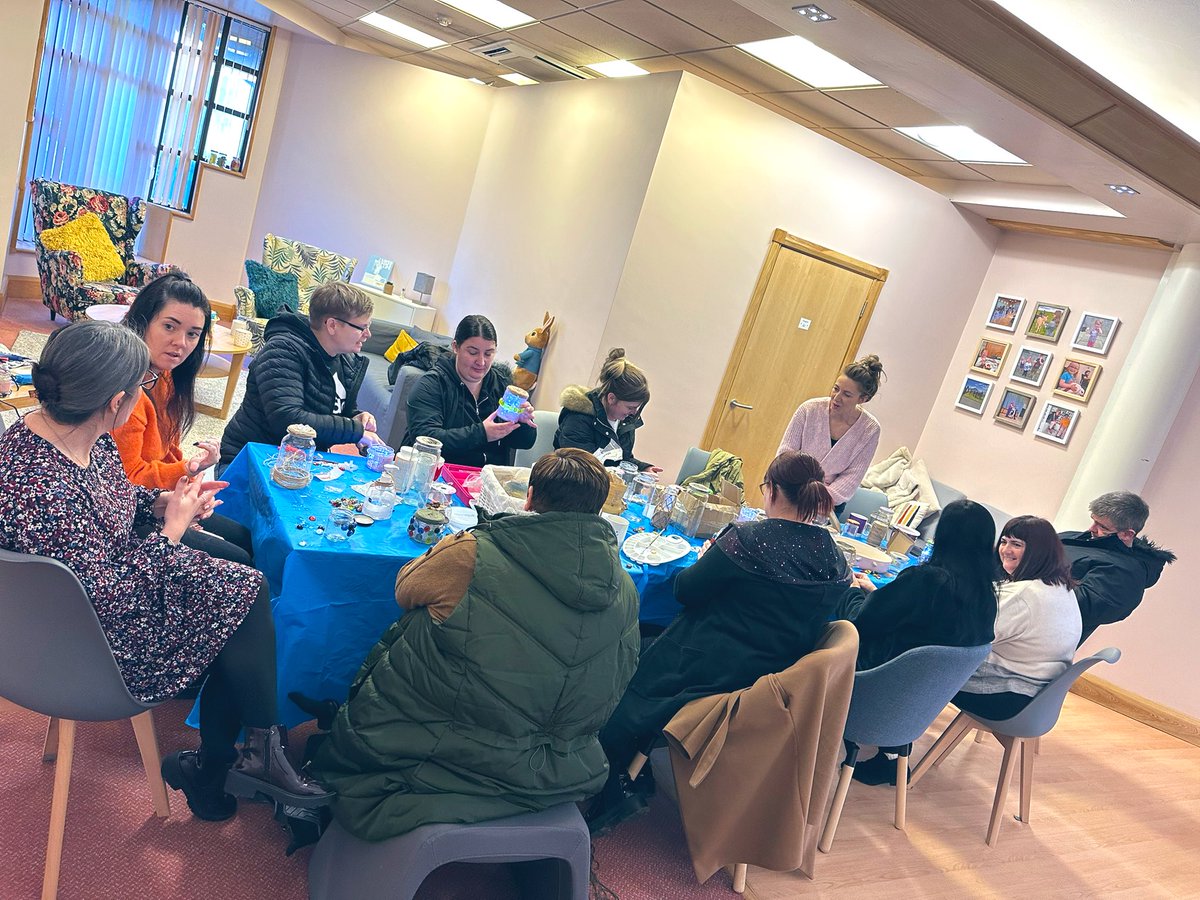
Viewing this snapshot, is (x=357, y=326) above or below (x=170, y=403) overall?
above

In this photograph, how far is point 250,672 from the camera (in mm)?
1883

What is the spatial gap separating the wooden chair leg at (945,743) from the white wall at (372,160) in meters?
6.44

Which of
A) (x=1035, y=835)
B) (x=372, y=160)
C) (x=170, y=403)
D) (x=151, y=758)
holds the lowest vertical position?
(x=1035, y=835)

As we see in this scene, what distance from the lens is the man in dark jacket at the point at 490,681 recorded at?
171 centimetres

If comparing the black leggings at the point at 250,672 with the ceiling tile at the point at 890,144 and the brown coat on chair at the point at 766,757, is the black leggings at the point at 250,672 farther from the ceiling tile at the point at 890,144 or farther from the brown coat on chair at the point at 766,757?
the ceiling tile at the point at 890,144

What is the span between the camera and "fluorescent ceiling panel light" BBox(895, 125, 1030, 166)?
4871 mm

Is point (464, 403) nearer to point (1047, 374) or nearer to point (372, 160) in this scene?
point (1047, 374)

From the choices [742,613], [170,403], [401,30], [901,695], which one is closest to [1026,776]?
[901,695]

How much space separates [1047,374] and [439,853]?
5.81 m

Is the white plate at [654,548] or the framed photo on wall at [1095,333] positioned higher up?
the framed photo on wall at [1095,333]

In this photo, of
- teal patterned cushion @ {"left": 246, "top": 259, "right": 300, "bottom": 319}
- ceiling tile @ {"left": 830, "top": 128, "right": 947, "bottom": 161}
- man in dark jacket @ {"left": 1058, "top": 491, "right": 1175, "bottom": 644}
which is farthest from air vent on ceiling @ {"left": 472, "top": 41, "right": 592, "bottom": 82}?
man in dark jacket @ {"left": 1058, "top": 491, "right": 1175, "bottom": 644}

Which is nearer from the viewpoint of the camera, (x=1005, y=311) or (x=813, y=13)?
(x=813, y=13)

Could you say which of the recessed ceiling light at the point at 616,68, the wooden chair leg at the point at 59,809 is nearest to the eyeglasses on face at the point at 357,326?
the wooden chair leg at the point at 59,809

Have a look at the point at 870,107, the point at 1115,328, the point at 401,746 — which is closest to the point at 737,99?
the point at 870,107
